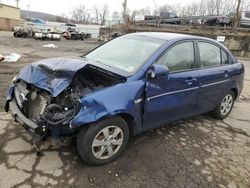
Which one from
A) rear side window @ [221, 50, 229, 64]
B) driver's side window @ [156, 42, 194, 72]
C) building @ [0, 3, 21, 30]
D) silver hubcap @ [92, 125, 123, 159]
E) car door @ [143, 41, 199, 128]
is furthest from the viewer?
building @ [0, 3, 21, 30]

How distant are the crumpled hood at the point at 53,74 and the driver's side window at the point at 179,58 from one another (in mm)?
1215

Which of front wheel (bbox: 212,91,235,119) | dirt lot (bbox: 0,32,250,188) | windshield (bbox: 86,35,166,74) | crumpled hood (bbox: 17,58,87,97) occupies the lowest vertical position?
dirt lot (bbox: 0,32,250,188)

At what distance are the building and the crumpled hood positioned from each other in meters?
49.1

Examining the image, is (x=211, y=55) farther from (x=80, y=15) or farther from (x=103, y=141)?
(x=80, y=15)

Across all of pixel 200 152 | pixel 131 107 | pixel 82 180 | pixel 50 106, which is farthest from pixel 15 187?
Result: pixel 200 152

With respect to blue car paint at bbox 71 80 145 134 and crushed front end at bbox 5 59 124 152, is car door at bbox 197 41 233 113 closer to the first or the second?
blue car paint at bbox 71 80 145 134

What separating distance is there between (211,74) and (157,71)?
1.48 meters

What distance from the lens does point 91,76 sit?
3475mm

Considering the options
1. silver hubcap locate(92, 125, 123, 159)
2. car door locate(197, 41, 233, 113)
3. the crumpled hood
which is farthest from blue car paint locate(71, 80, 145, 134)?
car door locate(197, 41, 233, 113)

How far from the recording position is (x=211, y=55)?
Answer: 4629 mm

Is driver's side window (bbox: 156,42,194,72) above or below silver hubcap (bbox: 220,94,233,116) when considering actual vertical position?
above

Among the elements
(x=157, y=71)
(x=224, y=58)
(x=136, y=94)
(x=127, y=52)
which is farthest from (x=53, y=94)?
(x=224, y=58)

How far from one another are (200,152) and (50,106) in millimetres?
2273

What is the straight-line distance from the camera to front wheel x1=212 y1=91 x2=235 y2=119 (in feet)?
16.7
